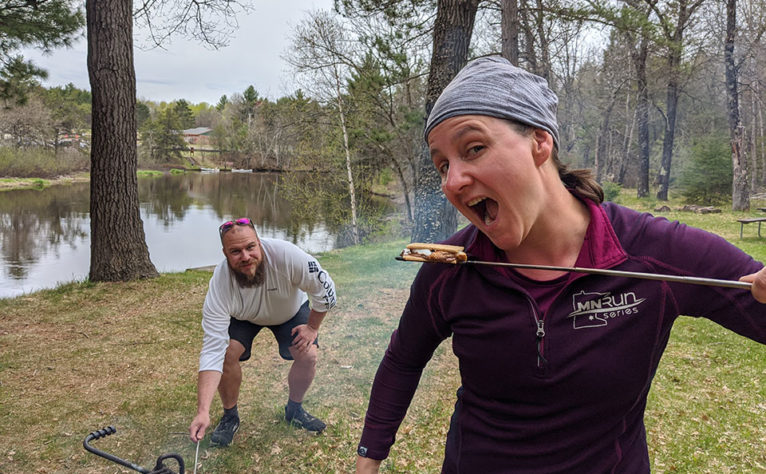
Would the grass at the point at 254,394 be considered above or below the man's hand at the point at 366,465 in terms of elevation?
below

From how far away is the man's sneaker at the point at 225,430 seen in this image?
12.0 ft

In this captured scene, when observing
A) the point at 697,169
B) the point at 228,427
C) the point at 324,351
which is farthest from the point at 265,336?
the point at 697,169

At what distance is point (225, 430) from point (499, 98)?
3.41 m

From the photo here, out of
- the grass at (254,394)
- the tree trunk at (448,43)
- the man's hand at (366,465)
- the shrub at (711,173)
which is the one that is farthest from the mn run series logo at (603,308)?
the shrub at (711,173)

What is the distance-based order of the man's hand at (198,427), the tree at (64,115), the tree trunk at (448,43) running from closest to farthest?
the man's hand at (198,427) < the tree trunk at (448,43) < the tree at (64,115)

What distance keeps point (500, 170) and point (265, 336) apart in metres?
5.38

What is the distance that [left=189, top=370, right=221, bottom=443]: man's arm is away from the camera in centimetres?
256

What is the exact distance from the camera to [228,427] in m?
3.74

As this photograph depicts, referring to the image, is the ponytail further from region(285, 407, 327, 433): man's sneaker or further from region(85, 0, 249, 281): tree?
region(85, 0, 249, 281): tree

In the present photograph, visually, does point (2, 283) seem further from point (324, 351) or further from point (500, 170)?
point (500, 170)

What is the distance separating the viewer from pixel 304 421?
12.6 feet

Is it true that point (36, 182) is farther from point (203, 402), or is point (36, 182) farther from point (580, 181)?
point (580, 181)

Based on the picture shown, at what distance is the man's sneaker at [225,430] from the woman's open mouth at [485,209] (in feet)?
10.5

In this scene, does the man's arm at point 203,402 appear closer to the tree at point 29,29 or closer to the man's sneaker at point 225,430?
the man's sneaker at point 225,430
